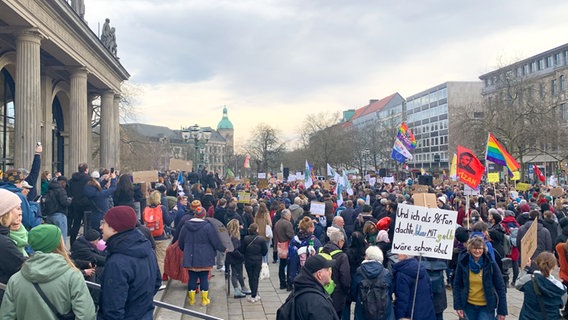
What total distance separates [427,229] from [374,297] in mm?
1213

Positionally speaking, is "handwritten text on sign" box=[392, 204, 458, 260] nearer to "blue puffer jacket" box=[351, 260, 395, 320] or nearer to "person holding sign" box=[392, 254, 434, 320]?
"person holding sign" box=[392, 254, 434, 320]

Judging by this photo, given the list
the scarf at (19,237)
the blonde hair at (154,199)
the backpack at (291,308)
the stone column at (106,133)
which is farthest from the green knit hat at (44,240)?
the stone column at (106,133)

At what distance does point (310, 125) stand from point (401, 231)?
68.9m

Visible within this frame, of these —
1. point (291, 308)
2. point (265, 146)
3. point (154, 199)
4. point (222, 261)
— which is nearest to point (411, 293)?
point (291, 308)

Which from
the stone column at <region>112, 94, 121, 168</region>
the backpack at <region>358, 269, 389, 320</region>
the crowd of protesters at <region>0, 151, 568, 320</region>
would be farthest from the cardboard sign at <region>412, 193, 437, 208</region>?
the stone column at <region>112, 94, 121, 168</region>

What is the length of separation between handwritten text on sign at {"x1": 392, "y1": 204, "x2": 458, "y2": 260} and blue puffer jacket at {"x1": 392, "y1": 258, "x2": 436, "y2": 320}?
317mm

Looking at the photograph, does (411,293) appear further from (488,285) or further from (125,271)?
(125,271)

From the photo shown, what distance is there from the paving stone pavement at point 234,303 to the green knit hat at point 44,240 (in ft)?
14.4

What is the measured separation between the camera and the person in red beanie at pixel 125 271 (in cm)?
405

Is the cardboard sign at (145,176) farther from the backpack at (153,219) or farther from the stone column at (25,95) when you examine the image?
the stone column at (25,95)

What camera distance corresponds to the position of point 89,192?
10578 mm

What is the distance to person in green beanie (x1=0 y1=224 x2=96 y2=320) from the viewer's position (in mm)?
3531

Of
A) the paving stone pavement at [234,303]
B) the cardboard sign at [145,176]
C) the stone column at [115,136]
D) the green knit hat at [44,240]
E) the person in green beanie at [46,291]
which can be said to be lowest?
the paving stone pavement at [234,303]

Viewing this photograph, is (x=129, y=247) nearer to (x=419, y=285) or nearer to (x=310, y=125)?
(x=419, y=285)
